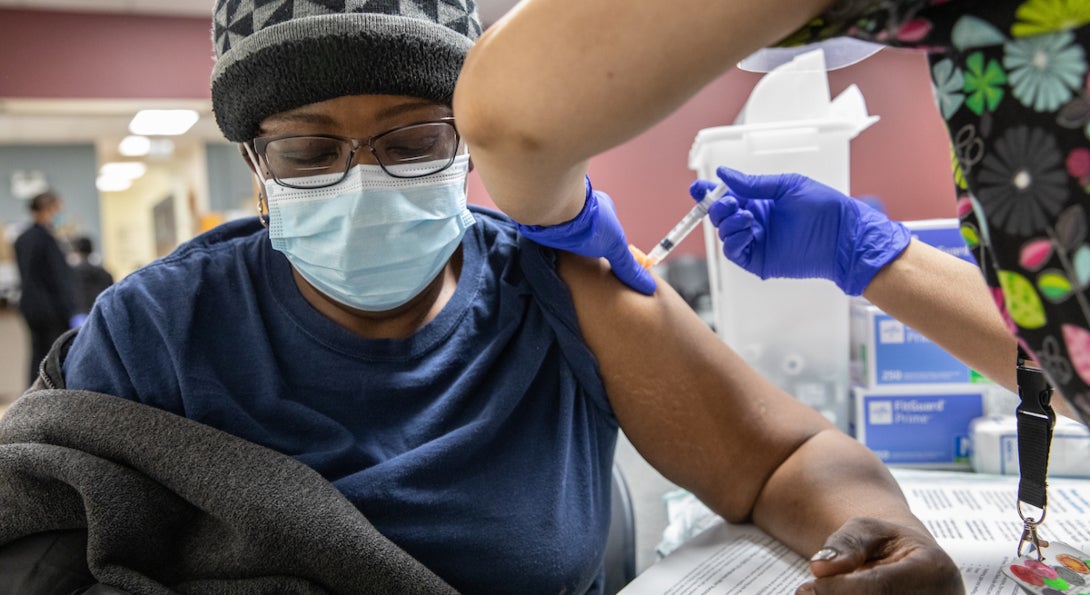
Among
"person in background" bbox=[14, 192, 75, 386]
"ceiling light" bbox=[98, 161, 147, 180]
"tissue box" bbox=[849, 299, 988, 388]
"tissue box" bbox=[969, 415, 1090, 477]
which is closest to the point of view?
"tissue box" bbox=[969, 415, 1090, 477]

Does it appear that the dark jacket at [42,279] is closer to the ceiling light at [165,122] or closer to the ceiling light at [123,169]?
the ceiling light at [165,122]

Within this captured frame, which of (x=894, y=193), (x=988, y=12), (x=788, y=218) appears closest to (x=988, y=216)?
(x=988, y=12)

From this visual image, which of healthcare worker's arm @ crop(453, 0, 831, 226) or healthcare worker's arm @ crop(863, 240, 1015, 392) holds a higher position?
healthcare worker's arm @ crop(453, 0, 831, 226)

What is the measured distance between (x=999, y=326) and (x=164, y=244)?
507 inches

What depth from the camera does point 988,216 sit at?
467 millimetres

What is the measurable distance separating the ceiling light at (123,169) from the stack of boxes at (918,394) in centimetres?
1236

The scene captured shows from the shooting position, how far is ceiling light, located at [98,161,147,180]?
11.6 m

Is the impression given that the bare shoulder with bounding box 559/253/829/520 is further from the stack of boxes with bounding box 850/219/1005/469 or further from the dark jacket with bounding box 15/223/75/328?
the dark jacket with bounding box 15/223/75/328

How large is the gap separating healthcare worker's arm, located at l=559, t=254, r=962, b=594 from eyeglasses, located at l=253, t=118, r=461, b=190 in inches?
9.6

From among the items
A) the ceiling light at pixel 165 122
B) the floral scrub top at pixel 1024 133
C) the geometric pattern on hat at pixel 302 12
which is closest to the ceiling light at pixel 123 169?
the ceiling light at pixel 165 122

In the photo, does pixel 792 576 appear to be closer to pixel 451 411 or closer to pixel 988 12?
pixel 451 411

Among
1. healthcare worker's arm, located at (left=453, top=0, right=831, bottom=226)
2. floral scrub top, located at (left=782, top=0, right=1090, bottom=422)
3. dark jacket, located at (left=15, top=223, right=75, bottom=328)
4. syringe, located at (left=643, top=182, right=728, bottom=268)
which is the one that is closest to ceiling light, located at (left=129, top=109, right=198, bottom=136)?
dark jacket, located at (left=15, top=223, right=75, bottom=328)

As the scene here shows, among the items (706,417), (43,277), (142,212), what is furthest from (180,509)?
(142,212)

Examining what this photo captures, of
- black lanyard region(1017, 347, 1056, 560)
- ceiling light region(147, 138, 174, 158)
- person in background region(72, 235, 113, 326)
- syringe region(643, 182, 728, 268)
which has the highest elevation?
ceiling light region(147, 138, 174, 158)
